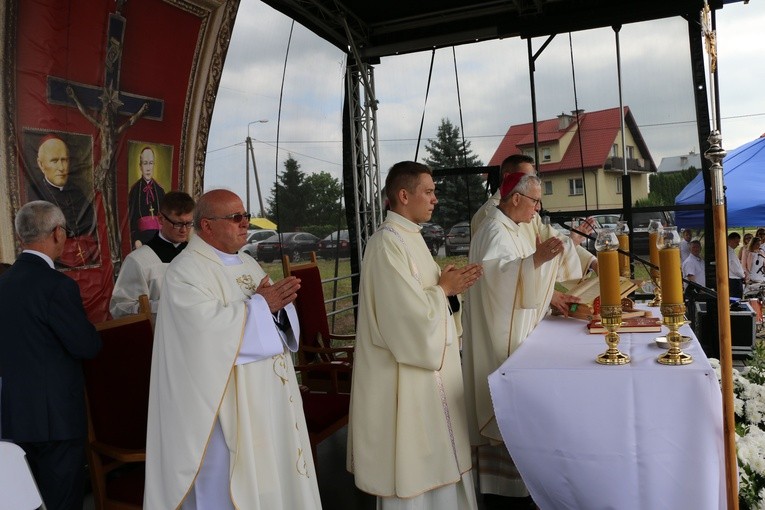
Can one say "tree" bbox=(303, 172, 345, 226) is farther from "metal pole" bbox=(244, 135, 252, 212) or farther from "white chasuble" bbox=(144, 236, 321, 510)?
"white chasuble" bbox=(144, 236, 321, 510)

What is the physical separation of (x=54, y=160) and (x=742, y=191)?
34.9ft

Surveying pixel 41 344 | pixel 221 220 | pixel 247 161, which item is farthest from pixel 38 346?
pixel 247 161

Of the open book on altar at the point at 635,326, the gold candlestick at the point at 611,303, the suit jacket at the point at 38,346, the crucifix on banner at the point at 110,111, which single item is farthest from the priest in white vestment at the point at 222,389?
the crucifix on banner at the point at 110,111

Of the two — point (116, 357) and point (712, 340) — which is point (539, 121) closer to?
point (712, 340)

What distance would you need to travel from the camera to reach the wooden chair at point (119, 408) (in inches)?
108

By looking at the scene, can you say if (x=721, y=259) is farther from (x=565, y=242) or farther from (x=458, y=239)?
(x=458, y=239)

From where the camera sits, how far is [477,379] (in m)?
3.45

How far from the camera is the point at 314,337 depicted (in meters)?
4.91

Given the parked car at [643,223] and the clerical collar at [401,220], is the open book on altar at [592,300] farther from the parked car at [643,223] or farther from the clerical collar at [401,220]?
the parked car at [643,223]

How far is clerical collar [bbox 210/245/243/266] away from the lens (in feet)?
8.92

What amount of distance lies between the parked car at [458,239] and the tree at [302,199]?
7.52 feet

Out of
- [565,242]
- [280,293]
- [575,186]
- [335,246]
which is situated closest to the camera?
[280,293]

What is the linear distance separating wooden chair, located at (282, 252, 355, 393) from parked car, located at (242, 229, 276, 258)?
3.53 ft

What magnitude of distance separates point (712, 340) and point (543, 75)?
4.14m
